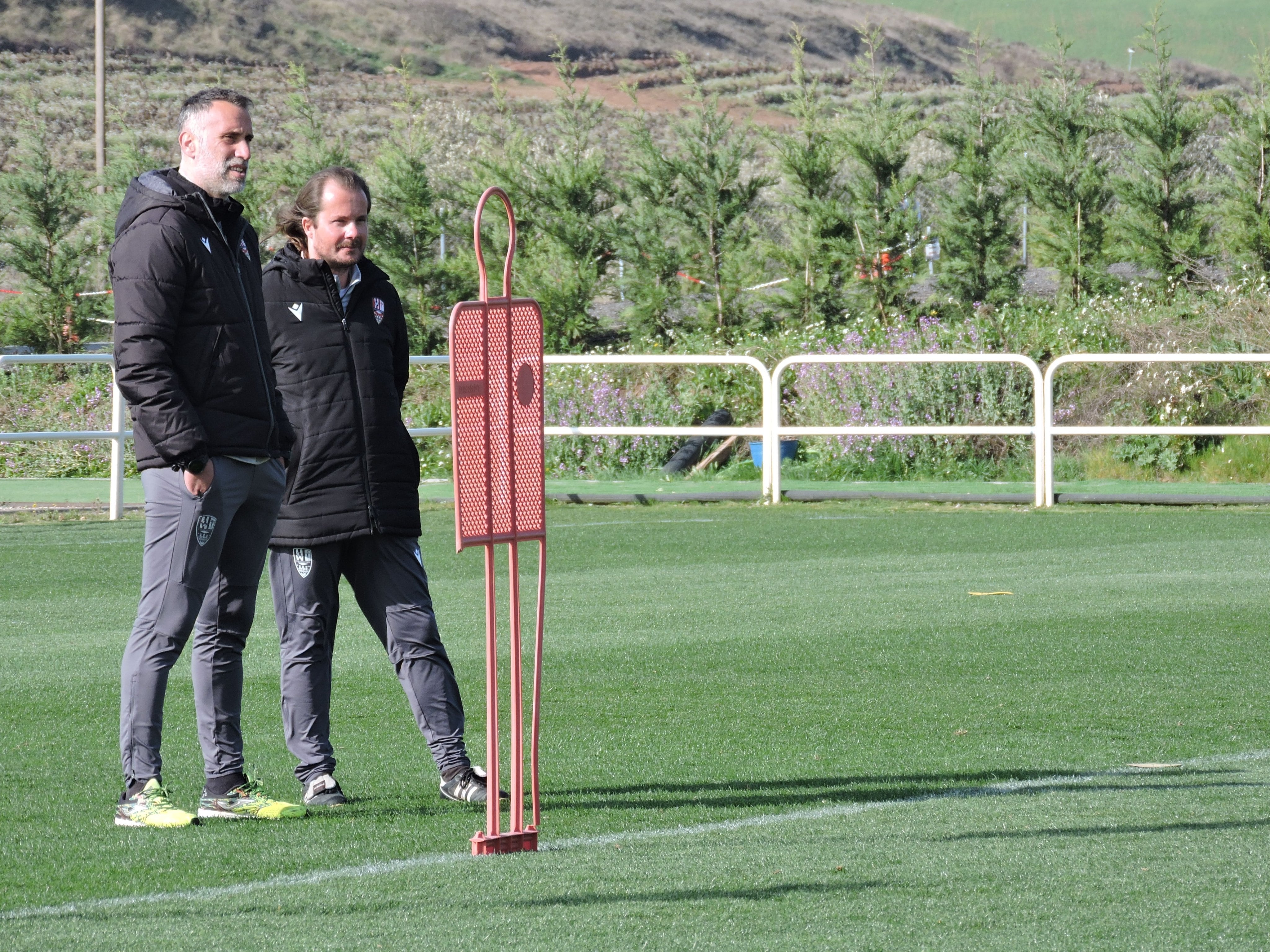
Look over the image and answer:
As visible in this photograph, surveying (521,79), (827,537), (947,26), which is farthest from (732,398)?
(947,26)

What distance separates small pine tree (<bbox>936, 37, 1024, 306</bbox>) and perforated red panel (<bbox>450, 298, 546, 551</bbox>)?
20113mm

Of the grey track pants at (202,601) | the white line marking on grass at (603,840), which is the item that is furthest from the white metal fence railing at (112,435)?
the white line marking on grass at (603,840)

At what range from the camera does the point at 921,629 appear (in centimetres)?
863

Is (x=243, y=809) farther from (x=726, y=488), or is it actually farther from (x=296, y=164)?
(x=296, y=164)

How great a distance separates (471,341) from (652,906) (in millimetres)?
1352

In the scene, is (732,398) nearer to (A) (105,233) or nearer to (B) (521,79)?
(A) (105,233)

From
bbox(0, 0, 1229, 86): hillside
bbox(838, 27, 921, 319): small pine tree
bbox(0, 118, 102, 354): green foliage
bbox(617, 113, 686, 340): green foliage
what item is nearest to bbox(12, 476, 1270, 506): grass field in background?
bbox(617, 113, 686, 340): green foliage

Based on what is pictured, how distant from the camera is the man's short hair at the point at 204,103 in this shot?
484cm

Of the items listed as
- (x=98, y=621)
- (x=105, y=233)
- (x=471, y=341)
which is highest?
(x=105, y=233)

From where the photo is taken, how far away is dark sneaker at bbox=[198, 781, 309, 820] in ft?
16.4

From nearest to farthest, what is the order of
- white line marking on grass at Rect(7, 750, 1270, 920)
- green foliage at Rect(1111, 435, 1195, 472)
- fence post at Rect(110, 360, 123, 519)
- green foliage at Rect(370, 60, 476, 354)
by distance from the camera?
white line marking on grass at Rect(7, 750, 1270, 920) → fence post at Rect(110, 360, 123, 519) → green foliage at Rect(1111, 435, 1195, 472) → green foliage at Rect(370, 60, 476, 354)

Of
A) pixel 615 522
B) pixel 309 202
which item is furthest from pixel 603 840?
pixel 615 522

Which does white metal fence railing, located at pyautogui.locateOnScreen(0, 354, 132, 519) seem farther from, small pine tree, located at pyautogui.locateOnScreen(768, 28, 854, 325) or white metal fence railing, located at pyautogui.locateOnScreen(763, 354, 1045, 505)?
small pine tree, located at pyautogui.locateOnScreen(768, 28, 854, 325)

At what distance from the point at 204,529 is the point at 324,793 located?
34.7 inches
